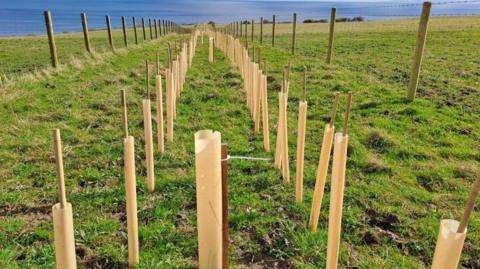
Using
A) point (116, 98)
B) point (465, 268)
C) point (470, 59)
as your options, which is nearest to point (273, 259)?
point (465, 268)

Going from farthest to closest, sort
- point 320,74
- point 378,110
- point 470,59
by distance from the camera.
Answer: point 470,59
point 320,74
point 378,110

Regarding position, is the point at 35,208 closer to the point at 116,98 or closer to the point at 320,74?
the point at 116,98

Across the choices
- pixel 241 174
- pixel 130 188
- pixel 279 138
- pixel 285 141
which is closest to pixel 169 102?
pixel 241 174

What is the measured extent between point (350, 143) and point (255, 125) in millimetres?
1370

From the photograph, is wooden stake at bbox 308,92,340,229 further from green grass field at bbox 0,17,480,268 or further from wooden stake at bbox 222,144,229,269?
wooden stake at bbox 222,144,229,269

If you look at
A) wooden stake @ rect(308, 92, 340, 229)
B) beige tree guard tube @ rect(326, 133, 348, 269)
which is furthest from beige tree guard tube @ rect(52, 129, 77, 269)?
wooden stake @ rect(308, 92, 340, 229)

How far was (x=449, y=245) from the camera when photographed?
1.66m

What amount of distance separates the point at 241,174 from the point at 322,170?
164 centimetres

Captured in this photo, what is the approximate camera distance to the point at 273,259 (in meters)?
3.09

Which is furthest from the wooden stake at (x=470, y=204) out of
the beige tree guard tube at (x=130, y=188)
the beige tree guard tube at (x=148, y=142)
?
the beige tree guard tube at (x=148, y=142)

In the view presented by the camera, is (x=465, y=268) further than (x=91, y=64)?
No

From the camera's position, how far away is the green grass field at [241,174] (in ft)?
10.5

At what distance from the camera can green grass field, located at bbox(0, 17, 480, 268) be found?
3.21 meters

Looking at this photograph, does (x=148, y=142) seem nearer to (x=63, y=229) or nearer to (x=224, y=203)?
(x=224, y=203)
